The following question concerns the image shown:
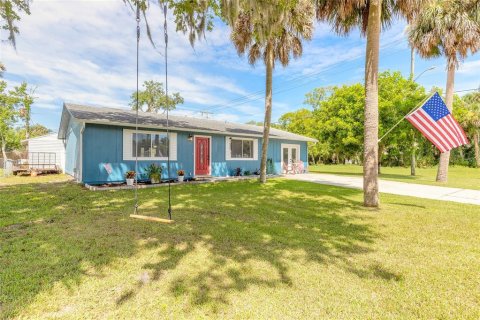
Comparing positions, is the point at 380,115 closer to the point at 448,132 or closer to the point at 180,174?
the point at 448,132

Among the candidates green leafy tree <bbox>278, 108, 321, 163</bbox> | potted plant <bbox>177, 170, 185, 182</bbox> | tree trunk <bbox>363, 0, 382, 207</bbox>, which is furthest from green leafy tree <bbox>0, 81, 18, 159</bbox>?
green leafy tree <bbox>278, 108, 321, 163</bbox>

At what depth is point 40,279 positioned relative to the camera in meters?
2.85

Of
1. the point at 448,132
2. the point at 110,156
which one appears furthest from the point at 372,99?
the point at 110,156

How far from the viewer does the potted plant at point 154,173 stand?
1118 centimetres

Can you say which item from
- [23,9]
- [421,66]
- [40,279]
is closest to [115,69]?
[23,9]

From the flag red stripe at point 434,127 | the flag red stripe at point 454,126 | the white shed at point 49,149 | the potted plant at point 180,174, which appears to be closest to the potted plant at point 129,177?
the potted plant at point 180,174

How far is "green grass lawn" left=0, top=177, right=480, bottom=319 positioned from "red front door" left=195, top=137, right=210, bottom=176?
7.19 m

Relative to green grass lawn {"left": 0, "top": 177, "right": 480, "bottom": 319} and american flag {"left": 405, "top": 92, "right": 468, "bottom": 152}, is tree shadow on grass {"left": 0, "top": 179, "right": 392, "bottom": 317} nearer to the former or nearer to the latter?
green grass lawn {"left": 0, "top": 177, "right": 480, "bottom": 319}

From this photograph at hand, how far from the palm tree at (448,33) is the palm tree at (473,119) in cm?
1736

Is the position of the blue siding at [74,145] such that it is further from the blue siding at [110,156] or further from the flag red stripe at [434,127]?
the flag red stripe at [434,127]

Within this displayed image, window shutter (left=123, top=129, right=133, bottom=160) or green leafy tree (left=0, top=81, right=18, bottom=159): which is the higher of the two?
green leafy tree (left=0, top=81, right=18, bottom=159)

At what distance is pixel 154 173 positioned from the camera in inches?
441

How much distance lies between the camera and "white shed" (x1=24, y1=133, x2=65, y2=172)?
1764 centimetres

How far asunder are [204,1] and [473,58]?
1515cm
